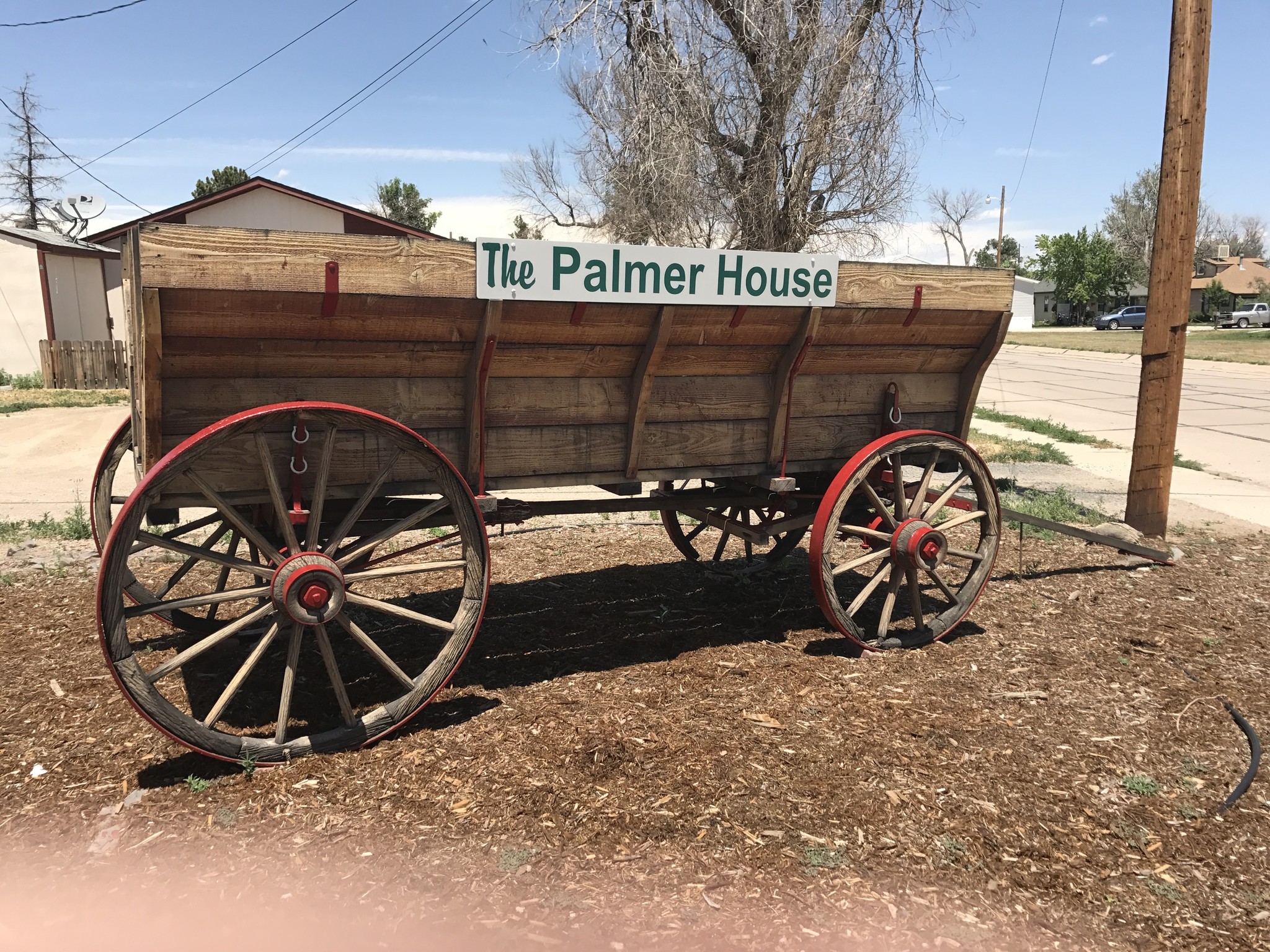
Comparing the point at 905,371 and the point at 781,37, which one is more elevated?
the point at 781,37

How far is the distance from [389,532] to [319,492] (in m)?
0.32

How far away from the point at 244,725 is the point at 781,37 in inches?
333

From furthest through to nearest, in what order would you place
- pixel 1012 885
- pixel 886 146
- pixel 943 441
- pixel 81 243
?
pixel 81 243, pixel 886 146, pixel 943 441, pixel 1012 885

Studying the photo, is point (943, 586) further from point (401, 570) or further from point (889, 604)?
point (401, 570)

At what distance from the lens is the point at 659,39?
9438mm

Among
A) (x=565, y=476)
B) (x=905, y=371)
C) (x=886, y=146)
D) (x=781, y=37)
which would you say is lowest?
(x=565, y=476)

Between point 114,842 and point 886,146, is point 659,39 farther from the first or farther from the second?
point 114,842

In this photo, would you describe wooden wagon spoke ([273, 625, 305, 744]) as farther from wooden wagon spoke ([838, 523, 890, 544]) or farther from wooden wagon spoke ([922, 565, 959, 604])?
wooden wagon spoke ([922, 565, 959, 604])

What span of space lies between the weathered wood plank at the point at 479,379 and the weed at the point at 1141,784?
8.51ft

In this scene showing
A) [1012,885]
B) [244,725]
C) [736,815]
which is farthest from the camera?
[244,725]

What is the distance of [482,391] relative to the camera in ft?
11.5

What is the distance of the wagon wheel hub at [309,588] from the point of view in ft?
10.2

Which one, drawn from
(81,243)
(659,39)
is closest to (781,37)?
(659,39)

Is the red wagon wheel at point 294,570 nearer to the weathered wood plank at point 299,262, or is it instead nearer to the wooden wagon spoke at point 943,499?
the weathered wood plank at point 299,262
